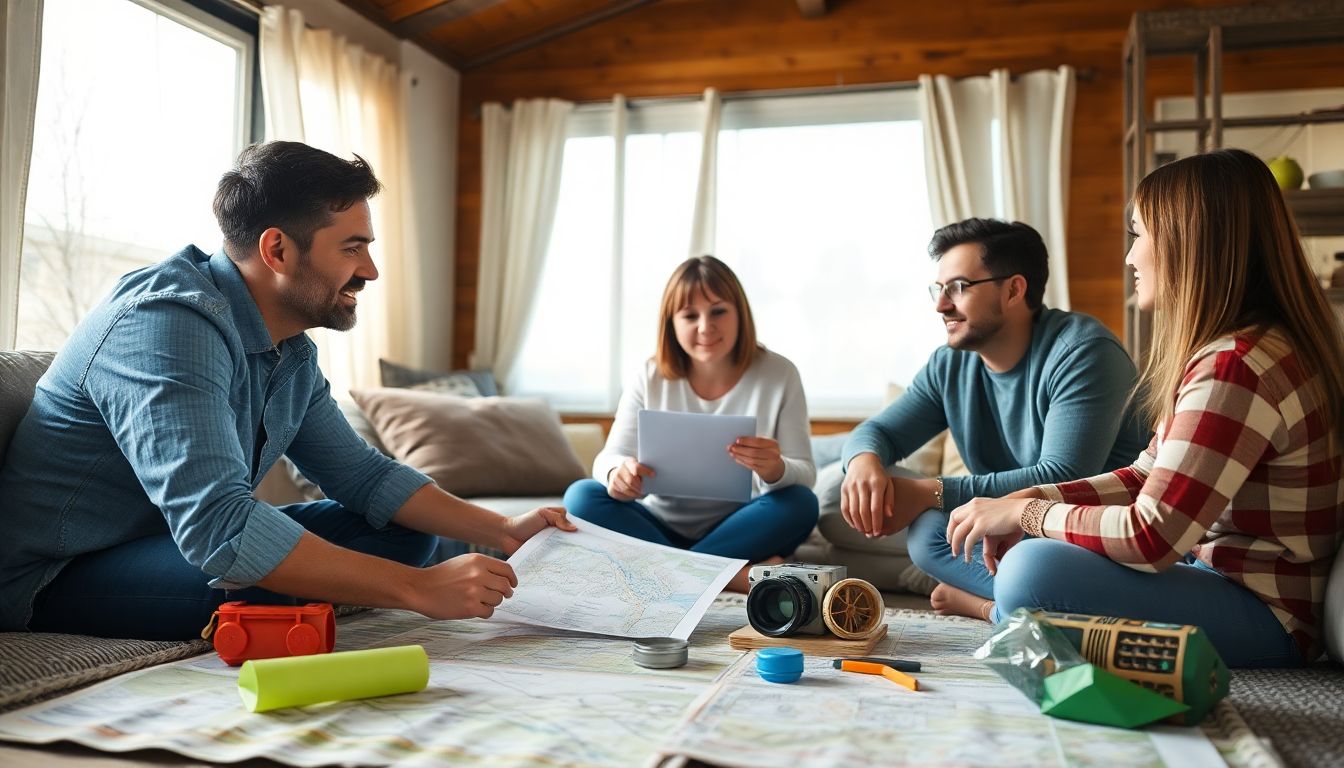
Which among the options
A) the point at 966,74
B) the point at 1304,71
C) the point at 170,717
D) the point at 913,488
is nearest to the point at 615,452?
the point at 913,488

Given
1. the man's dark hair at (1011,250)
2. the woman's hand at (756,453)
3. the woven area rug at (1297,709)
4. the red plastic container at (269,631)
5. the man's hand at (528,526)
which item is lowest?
the woven area rug at (1297,709)

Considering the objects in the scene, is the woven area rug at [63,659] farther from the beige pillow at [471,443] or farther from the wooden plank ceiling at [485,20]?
the wooden plank ceiling at [485,20]

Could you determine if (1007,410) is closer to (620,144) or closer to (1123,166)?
(1123,166)

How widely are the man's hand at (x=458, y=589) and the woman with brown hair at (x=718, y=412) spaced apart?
2.74 feet

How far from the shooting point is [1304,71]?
3914mm

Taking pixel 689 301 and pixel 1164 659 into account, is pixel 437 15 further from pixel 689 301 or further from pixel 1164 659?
pixel 1164 659

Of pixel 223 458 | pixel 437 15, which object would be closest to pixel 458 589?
pixel 223 458

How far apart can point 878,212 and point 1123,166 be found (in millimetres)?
927

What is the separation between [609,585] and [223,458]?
67 centimetres

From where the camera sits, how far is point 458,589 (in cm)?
159

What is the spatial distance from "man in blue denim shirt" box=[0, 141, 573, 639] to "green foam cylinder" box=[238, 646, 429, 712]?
0.17m

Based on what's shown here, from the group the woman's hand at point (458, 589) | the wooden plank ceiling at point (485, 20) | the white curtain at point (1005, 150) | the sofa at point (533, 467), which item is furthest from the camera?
the wooden plank ceiling at point (485, 20)

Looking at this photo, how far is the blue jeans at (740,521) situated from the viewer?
2475 millimetres

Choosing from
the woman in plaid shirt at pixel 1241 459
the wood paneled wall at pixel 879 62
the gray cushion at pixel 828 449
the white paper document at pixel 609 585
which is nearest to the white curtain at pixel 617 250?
the wood paneled wall at pixel 879 62
